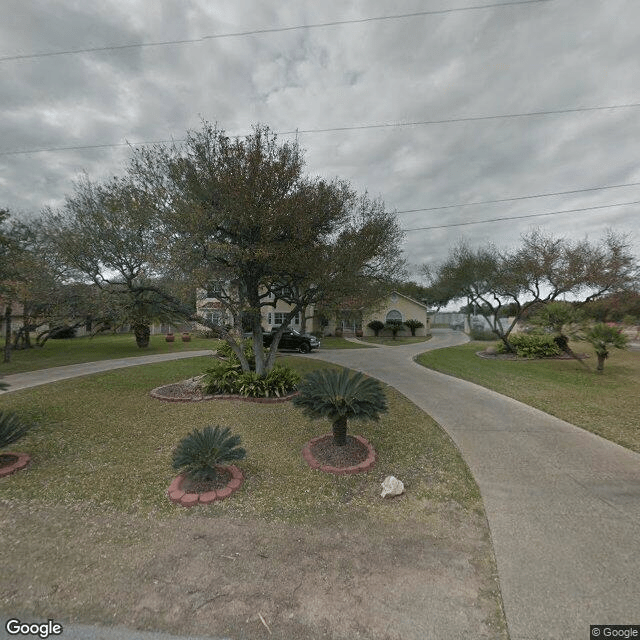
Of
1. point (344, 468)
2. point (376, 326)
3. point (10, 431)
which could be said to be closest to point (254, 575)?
point (344, 468)

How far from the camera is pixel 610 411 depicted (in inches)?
245

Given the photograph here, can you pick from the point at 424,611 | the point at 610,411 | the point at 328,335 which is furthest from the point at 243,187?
the point at 328,335

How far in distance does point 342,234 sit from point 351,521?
6506 millimetres


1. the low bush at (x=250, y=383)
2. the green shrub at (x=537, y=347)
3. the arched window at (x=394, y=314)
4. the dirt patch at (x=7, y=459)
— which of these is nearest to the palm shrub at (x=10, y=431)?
the dirt patch at (x=7, y=459)

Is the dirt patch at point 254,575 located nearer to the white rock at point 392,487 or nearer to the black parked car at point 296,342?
the white rock at point 392,487

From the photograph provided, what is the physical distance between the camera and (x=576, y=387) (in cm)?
842

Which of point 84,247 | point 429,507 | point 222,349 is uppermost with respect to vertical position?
point 84,247

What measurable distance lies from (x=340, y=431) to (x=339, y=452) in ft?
0.92

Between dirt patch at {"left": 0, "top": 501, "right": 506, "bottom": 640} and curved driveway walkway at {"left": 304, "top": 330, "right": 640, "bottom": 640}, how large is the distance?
227mm

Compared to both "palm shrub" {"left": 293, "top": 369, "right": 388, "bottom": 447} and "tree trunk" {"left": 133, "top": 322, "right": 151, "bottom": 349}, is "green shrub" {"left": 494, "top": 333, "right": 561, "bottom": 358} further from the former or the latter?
"tree trunk" {"left": 133, "top": 322, "right": 151, "bottom": 349}

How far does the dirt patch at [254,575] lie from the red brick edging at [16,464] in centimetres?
108

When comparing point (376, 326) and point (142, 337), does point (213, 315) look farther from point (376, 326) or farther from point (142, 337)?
point (376, 326)

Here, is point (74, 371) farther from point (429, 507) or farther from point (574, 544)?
point (574, 544)

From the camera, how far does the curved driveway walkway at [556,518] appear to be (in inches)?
77.7
